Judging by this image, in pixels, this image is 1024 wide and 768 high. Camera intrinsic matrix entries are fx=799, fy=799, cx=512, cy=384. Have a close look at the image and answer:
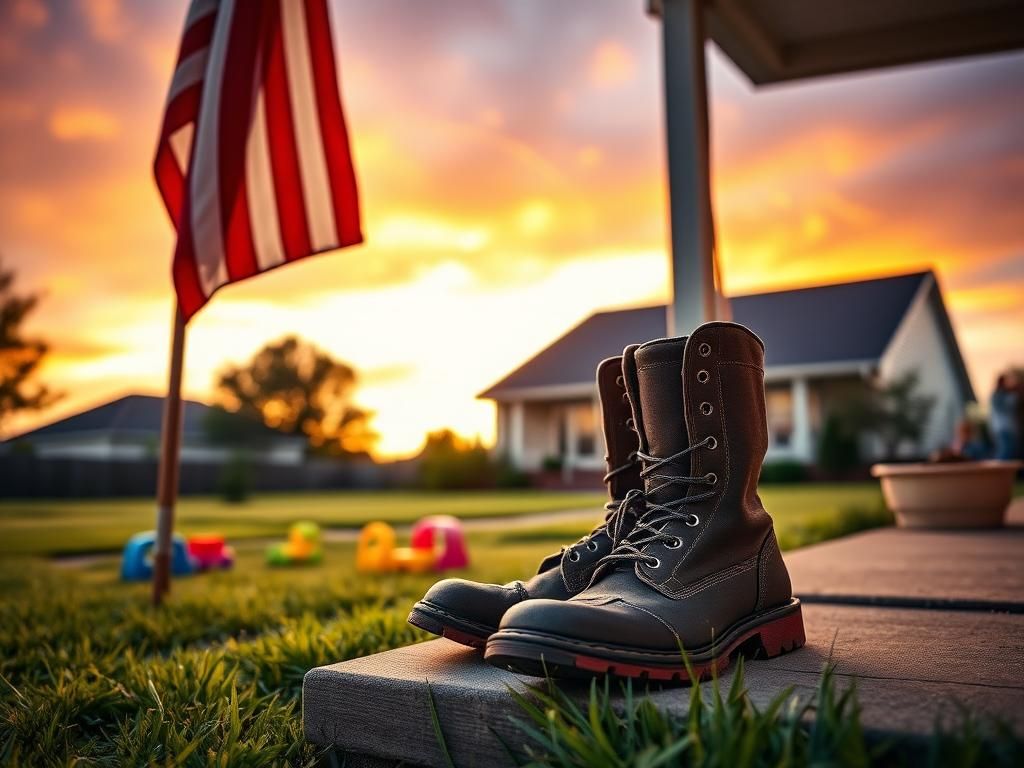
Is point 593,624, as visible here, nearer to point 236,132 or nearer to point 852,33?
point 236,132

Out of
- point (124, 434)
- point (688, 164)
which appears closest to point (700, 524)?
point (688, 164)

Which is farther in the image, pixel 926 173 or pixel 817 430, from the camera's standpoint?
pixel 817 430

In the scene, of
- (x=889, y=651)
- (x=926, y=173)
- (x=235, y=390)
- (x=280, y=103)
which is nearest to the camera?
(x=889, y=651)

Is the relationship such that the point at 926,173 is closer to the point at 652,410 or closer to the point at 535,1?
the point at 535,1

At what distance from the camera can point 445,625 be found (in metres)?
1.24

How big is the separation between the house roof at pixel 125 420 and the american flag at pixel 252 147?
114 feet

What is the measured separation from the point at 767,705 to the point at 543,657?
279 millimetres

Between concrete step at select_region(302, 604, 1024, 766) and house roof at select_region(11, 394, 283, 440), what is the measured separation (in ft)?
121

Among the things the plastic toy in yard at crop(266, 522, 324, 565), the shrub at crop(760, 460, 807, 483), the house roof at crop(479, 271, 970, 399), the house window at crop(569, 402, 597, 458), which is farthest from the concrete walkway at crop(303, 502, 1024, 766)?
the house window at crop(569, 402, 597, 458)

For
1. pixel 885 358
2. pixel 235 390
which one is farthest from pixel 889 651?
pixel 235 390

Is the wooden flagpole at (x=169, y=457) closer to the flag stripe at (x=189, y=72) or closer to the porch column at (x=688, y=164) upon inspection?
the flag stripe at (x=189, y=72)

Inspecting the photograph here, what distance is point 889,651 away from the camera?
1.30 metres

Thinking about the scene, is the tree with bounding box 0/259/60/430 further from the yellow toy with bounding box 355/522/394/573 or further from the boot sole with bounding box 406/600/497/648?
the boot sole with bounding box 406/600/497/648

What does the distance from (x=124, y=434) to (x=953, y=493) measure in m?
37.5
